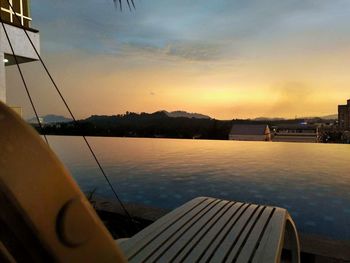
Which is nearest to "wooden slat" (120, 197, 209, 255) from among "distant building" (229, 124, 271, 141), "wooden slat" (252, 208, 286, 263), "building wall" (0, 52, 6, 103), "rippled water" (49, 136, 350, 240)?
"wooden slat" (252, 208, 286, 263)

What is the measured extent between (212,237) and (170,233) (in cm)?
32

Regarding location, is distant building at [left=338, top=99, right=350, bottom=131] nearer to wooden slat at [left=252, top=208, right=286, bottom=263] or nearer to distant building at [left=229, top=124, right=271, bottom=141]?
distant building at [left=229, top=124, right=271, bottom=141]

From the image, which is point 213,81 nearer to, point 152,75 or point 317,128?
point 152,75

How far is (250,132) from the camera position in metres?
65.3

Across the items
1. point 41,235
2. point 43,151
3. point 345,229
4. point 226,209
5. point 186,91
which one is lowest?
point 345,229

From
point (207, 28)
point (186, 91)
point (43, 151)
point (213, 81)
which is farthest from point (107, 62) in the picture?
point (43, 151)

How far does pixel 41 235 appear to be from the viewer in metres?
0.43

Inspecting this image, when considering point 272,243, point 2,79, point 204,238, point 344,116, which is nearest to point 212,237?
point 204,238

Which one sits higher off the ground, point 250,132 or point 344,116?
point 344,116

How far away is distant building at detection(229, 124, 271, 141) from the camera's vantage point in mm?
64044

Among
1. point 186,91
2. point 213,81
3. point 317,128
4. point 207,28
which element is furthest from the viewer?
point 317,128

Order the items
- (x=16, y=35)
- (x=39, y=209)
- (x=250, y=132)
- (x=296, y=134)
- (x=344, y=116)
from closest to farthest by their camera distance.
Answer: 1. (x=39, y=209)
2. (x=16, y=35)
3. (x=296, y=134)
4. (x=250, y=132)
5. (x=344, y=116)

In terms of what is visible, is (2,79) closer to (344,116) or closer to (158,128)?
(158,128)

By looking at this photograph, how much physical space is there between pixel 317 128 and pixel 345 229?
60838 millimetres
